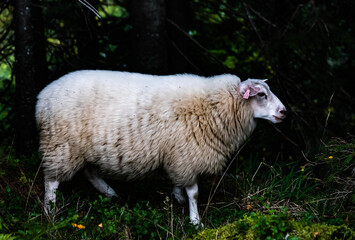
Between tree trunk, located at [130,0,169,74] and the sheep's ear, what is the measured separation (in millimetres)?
1415

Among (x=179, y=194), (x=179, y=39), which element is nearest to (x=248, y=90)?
(x=179, y=194)

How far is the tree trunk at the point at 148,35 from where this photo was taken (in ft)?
16.7

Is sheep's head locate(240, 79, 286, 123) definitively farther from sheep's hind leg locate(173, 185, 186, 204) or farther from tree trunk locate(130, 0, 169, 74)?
Result: tree trunk locate(130, 0, 169, 74)

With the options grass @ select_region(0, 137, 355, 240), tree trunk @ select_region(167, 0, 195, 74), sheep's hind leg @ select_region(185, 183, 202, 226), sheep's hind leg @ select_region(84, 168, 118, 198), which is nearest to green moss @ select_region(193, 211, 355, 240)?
grass @ select_region(0, 137, 355, 240)

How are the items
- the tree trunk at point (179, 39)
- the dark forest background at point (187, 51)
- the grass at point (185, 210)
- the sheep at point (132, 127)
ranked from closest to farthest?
the grass at point (185, 210)
the sheep at point (132, 127)
the dark forest background at point (187, 51)
the tree trunk at point (179, 39)

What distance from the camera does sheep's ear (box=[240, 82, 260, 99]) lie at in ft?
13.4

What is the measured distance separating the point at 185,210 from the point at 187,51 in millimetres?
2452

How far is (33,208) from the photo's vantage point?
3572mm

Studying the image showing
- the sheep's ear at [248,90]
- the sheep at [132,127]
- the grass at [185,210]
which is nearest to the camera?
the grass at [185,210]

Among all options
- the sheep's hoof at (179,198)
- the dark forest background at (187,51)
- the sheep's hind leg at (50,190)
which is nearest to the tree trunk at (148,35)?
the dark forest background at (187,51)

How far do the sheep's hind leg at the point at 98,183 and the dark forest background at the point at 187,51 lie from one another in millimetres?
628

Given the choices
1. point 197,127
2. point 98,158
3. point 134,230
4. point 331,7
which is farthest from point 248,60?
point 134,230

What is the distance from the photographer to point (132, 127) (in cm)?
397

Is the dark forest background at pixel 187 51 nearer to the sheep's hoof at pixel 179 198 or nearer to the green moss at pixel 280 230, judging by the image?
the sheep's hoof at pixel 179 198
